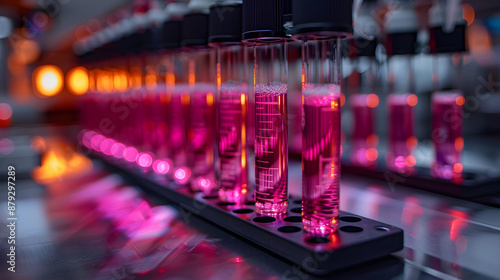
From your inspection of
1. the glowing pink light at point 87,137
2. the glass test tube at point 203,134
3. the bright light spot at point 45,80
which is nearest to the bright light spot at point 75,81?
the bright light spot at point 45,80

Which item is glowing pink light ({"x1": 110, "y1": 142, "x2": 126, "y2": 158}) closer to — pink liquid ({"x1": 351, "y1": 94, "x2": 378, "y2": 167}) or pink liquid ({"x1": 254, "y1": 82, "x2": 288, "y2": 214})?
pink liquid ({"x1": 351, "y1": 94, "x2": 378, "y2": 167})

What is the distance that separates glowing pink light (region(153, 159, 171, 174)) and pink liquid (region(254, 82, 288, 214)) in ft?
1.73

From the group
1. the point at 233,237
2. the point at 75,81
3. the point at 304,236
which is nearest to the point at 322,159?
the point at 304,236

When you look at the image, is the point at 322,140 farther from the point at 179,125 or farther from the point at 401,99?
the point at 401,99

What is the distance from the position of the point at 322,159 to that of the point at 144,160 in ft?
2.90

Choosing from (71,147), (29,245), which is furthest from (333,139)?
(71,147)

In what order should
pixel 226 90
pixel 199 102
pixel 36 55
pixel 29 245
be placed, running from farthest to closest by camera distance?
pixel 36 55, pixel 199 102, pixel 226 90, pixel 29 245

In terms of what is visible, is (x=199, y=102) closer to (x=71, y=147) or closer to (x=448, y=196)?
(x=448, y=196)

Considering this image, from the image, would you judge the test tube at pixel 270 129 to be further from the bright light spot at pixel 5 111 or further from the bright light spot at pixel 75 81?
the bright light spot at pixel 5 111

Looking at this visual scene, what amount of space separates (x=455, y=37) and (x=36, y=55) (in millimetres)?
4845

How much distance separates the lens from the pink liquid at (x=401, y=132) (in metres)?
1.33

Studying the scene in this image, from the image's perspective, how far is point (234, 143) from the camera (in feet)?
2.91

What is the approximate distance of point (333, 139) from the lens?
26.4 inches

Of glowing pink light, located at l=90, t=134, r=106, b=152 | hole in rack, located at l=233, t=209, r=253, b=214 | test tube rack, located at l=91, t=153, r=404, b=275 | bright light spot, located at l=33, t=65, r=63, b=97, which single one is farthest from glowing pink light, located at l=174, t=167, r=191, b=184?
bright light spot, located at l=33, t=65, r=63, b=97
